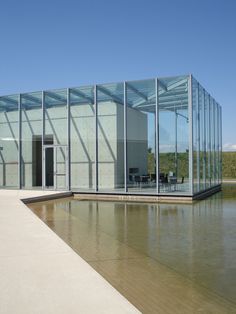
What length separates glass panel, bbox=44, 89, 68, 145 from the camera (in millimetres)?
17562

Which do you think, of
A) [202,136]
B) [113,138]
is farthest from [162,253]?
[202,136]

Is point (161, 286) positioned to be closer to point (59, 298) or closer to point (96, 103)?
point (59, 298)

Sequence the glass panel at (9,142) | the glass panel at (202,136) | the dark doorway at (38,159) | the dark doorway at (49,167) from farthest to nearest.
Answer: the glass panel at (9,142) → the dark doorway at (38,159) → the dark doorway at (49,167) → the glass panel at (202,136)

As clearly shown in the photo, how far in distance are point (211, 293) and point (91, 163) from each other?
12885 millimetres

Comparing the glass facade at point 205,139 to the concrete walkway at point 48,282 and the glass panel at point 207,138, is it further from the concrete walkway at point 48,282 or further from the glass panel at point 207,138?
the concrete walkway at point 48,282

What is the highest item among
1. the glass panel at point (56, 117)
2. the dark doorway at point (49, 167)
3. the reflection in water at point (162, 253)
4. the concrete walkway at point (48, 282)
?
the glass panel at point (56, 117)

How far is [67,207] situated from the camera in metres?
12.7

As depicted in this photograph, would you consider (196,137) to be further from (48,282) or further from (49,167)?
(48,282)

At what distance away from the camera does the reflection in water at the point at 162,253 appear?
13.4ft

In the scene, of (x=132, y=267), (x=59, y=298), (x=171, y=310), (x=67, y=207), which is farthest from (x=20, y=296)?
(x=67, y=207)

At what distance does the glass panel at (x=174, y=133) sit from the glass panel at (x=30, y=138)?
6357 millimetres

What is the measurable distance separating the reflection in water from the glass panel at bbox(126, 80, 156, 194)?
4371 mm

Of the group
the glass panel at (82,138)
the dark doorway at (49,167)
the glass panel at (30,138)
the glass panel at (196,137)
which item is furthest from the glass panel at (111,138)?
the glass panel at (30,138)

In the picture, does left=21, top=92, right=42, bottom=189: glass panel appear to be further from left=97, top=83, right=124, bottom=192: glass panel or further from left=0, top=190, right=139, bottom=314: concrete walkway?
left=0, top=190, right=139, bottom=314: concrete walkway
